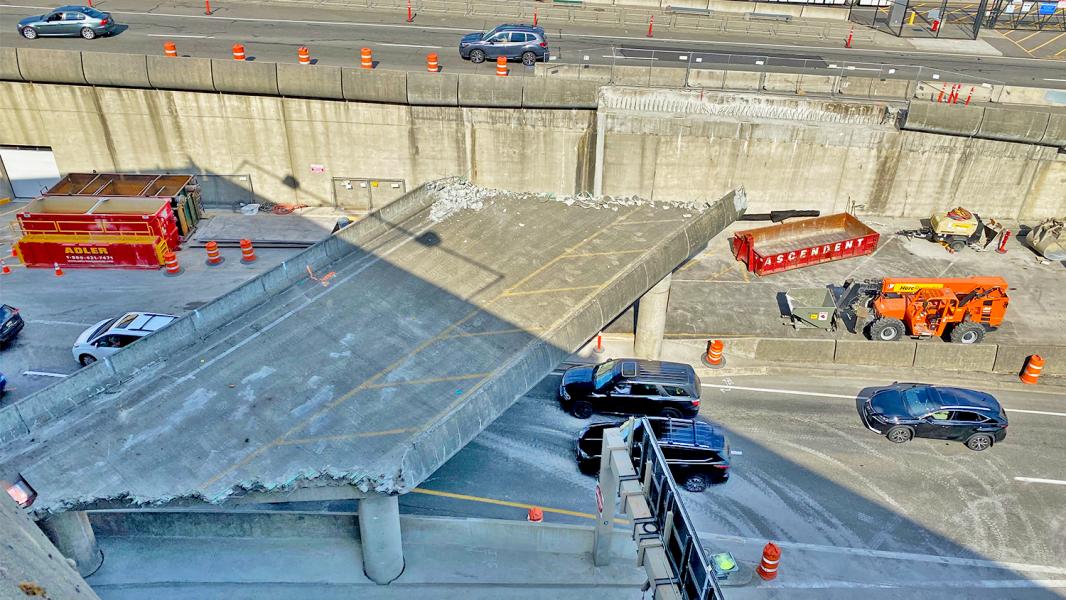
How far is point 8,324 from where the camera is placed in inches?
862

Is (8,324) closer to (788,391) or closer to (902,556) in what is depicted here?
(788,391)

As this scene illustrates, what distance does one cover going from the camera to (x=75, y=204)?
27.6 meters

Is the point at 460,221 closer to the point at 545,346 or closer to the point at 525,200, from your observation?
the point at 525,200

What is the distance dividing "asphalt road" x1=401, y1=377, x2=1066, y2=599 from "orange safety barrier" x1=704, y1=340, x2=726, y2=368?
1563mm

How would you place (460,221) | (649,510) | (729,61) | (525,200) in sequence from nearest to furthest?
(649,510)
(460,221)
(525,200)
(729,61)

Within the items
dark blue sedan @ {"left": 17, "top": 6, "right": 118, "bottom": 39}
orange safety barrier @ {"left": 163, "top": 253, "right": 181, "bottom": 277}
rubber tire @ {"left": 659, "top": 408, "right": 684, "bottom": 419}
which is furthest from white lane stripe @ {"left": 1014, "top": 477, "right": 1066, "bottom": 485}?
dark blue sedan @ {"left": 17, "top": 6, "right": 118, "bottom": 39}

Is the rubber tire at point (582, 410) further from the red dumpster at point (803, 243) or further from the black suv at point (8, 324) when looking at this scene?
the black suv at point (8, 324)

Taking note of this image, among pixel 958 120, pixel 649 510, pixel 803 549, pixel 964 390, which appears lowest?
pixel 803 549

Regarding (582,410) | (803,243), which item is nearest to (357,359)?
(582,410)

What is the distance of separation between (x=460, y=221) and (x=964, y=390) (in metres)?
15.5

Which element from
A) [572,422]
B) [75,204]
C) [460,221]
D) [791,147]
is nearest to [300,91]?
[75,204]

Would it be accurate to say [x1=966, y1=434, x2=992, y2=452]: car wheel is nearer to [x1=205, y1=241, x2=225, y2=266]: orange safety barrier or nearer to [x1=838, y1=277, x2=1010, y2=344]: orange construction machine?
[x1=838, y1=277, x2=1010, y2=344]: orange construction machine

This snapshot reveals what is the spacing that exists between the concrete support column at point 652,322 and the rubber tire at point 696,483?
523cm

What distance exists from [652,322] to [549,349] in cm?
719
